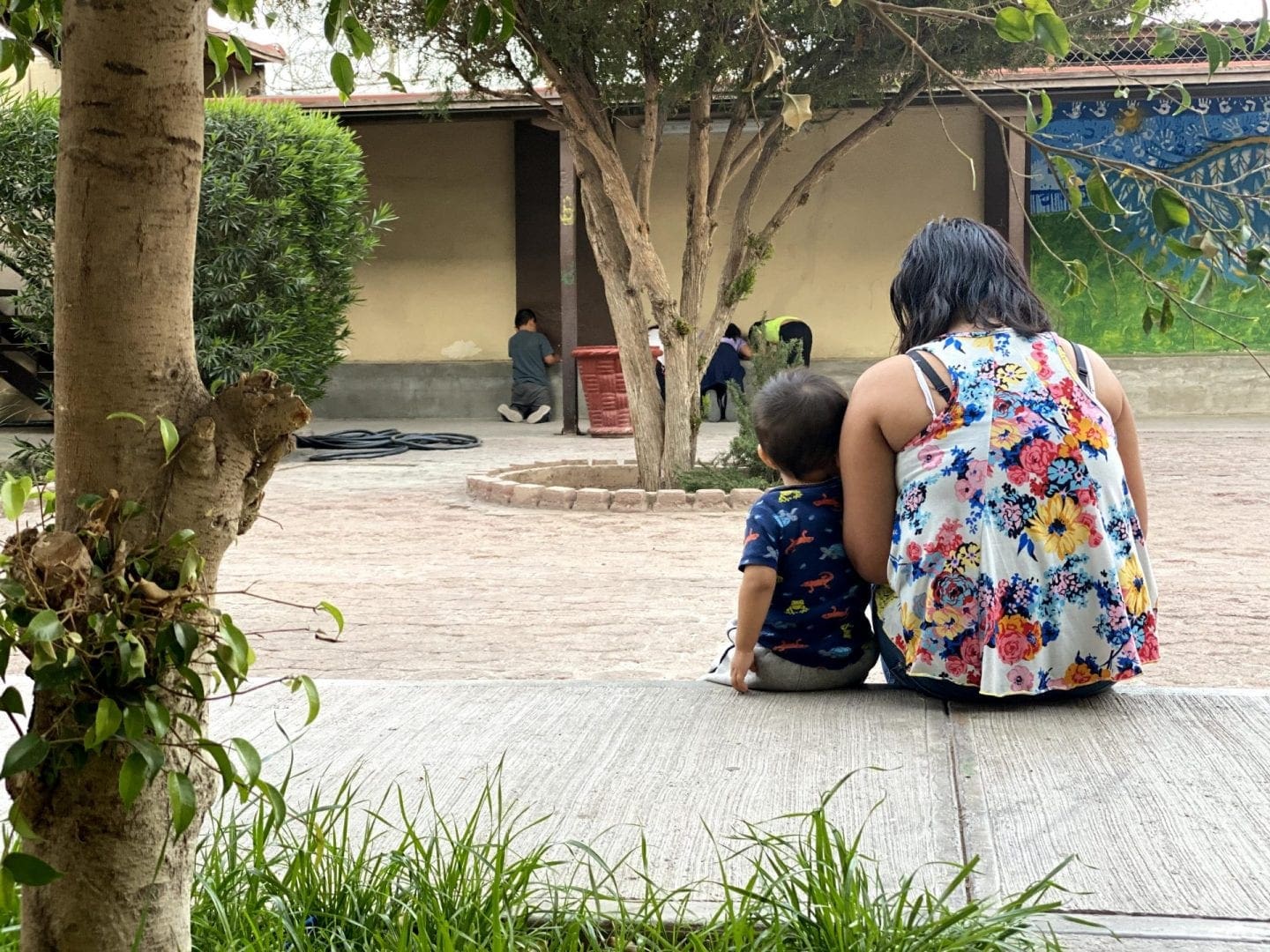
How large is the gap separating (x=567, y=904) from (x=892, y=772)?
96cm

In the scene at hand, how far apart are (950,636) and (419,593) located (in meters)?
3.87

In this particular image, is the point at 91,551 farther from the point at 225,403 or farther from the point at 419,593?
the point at 419,593

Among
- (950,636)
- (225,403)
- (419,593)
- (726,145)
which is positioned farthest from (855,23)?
(225,403)

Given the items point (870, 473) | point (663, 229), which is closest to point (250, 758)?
point (870, 473)

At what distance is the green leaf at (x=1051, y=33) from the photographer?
1552 mm

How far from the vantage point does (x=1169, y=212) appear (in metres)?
1.53

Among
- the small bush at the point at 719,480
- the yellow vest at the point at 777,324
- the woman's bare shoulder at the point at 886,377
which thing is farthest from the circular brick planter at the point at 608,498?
the woman's bare shoulder at the point at 886,377

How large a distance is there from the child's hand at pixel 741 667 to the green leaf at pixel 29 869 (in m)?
2.39

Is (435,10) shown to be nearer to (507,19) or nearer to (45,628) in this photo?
(507,19)

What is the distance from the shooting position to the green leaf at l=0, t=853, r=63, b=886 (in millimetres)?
1436

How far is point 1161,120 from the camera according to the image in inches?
676

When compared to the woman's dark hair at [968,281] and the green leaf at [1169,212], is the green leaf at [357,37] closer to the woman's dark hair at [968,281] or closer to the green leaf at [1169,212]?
the green leaf at [1169,212]

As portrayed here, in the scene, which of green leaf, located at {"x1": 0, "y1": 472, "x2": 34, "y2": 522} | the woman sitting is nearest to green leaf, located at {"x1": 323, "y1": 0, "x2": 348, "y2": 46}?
green leaf, located at {"x1": 0, "y1": 472, "x2": 34, "y2": 522}

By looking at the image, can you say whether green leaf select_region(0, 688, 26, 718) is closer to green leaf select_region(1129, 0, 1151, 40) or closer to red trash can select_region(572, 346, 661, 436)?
green leaf select_region(1129, 0, 1151, 40)
